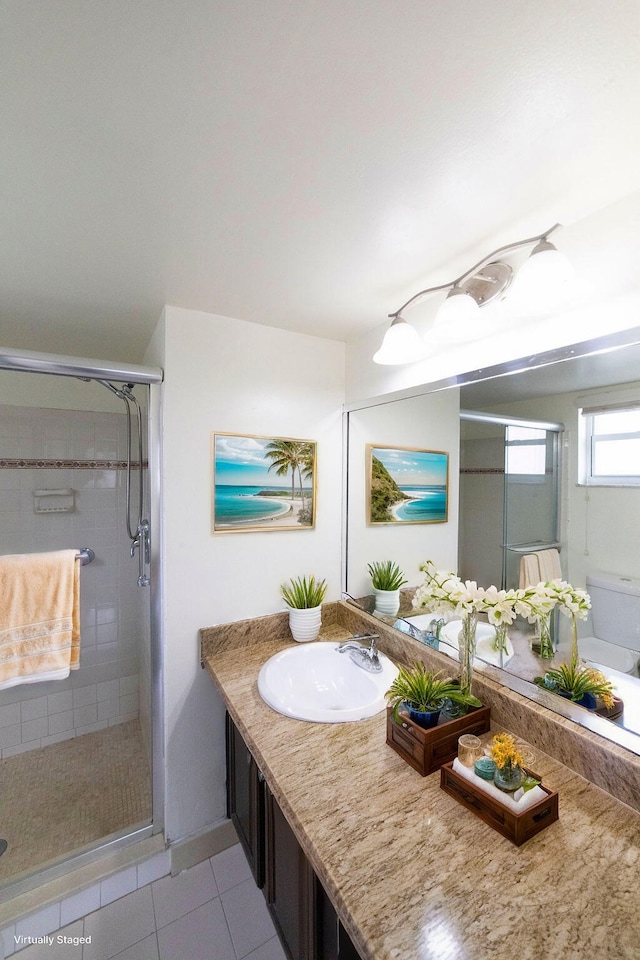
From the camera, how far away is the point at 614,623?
38.0 inches

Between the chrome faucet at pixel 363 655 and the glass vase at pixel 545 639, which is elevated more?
the glass vase at pixel 545 639

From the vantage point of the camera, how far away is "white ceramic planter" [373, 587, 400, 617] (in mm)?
1663

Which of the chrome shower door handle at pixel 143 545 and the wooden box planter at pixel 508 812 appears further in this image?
the chrome shower door handle at pixel 143 545

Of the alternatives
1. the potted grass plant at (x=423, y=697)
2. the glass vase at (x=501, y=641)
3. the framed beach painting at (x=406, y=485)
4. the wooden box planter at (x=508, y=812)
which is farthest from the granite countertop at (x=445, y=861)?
the framed beach painting at (x=406, y=485)

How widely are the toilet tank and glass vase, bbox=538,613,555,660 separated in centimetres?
12

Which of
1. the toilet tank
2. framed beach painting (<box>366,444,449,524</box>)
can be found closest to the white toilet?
the toilet tank

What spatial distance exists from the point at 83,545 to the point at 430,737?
2.17 meters

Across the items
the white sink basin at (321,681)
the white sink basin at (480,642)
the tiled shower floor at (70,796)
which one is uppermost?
the white sink basin at (480,642)

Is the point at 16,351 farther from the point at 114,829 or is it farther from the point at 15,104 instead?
the point at 114,829

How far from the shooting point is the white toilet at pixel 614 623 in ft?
3.05

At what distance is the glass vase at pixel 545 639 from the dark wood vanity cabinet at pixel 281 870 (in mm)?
815

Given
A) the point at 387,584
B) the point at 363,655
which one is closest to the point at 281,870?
the point at 363,655

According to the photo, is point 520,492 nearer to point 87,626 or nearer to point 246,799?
point 246,799

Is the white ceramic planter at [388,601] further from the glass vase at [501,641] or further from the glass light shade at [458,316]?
the glass light shade at [458,316]
